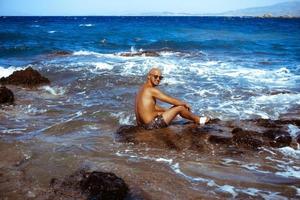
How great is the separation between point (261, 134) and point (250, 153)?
0.60 m

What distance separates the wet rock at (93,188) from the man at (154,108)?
Result: 7.61ft

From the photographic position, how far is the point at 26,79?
11898 mm

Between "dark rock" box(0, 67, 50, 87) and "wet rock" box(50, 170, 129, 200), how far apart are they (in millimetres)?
7920

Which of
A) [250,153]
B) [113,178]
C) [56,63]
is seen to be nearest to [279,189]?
[250,153]

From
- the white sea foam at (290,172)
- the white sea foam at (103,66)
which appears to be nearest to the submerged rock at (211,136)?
the white sea foam at (290,172)

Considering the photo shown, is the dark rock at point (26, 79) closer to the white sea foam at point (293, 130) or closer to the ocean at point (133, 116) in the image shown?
the ocean at point (133, 116)

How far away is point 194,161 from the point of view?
5477 mm

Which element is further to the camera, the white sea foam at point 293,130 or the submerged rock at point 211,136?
the white sea foam at point 293,130

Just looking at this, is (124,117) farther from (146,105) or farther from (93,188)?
(93,188)

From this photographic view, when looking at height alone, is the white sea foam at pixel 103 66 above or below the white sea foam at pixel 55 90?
above

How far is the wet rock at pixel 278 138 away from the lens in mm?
6086

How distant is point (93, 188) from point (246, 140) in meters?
2.83

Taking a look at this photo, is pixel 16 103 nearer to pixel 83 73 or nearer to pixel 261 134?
pixel 83 73

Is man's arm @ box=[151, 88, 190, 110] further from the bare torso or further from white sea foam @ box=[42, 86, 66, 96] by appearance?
white sea foam @ box=[42, 86, 66, 96]
